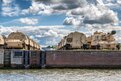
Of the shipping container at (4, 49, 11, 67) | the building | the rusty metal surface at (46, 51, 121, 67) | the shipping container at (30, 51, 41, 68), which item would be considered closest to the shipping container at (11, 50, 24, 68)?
the shipping container at (4, 49, 11, 67)

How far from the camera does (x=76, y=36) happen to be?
84.7m

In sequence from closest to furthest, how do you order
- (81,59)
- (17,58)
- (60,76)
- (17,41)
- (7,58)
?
(60,76), (81,59), (17,58), (7,58), (17,41)

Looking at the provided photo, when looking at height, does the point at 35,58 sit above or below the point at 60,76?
above

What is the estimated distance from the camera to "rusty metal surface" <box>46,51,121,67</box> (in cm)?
7150

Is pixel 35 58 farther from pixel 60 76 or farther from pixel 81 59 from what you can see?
pixel 60 76

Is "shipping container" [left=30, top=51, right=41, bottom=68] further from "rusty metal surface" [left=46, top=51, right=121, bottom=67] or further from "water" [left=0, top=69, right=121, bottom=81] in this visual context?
"water" [left=0, top=69, right=121, bottom=81]

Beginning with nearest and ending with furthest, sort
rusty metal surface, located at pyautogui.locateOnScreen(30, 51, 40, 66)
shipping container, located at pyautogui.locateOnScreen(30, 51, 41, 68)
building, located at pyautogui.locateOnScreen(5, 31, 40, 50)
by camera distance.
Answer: shipping container, located at pyautogui.locateOnScreen(30, 51, 41, 68)
rusty metal surface, located at pyautogui.locateOnScreen(30, 51, 40, 66)
building, located at pyautogui.locateOnScreen(5, 31, 40, 50)

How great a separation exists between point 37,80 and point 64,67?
26381mm

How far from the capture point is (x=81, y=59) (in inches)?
2817

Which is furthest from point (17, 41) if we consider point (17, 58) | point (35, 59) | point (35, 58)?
point (35, 59)

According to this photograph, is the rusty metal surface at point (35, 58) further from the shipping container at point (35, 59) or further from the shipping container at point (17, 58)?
the shipping container at point (17, 58)

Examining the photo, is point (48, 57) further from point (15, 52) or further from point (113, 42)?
point (113, 42)

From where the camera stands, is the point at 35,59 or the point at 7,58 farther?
the point at 35,59

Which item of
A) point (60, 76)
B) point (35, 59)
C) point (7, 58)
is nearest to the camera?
point (60, 76)
